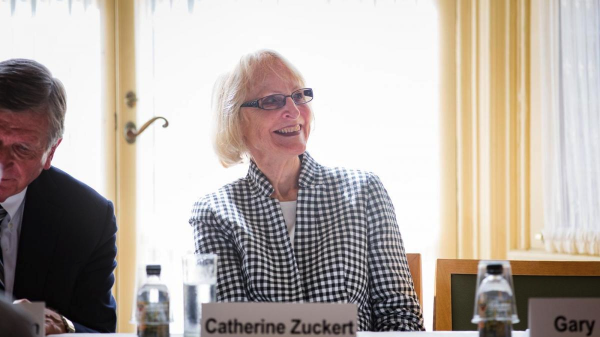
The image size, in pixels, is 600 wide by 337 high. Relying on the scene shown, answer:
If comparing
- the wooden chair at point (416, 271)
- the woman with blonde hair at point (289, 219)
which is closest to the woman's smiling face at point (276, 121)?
the woman with blonde hair at point (289, 219)

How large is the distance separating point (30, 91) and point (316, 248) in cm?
75

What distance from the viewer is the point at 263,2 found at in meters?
3.15

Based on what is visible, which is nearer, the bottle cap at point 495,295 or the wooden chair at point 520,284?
the bottle cap at point 495,295

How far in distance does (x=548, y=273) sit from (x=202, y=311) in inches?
39.4

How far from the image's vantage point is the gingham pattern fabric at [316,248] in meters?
1.70

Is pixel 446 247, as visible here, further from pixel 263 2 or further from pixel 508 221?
pixel 263 2

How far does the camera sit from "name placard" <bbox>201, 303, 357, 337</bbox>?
1135 mm

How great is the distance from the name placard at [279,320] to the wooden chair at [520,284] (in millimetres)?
739

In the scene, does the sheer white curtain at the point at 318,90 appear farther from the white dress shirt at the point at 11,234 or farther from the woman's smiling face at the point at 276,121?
the white dress shirt at the point at 11,234

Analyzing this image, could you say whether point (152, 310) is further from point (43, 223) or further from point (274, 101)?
point (274, 101)

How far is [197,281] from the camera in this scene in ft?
4.27

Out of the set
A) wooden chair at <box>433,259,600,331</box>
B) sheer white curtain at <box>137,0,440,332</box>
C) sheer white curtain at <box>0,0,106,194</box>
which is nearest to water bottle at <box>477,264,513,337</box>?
wooden chair at <box>433,259,600,331</box>

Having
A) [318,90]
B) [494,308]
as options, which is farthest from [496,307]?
[318,90]

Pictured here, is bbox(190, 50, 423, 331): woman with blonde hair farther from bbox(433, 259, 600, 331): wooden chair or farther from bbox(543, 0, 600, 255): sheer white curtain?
bbox(543, 0, 600, 255): sheer white curtain
